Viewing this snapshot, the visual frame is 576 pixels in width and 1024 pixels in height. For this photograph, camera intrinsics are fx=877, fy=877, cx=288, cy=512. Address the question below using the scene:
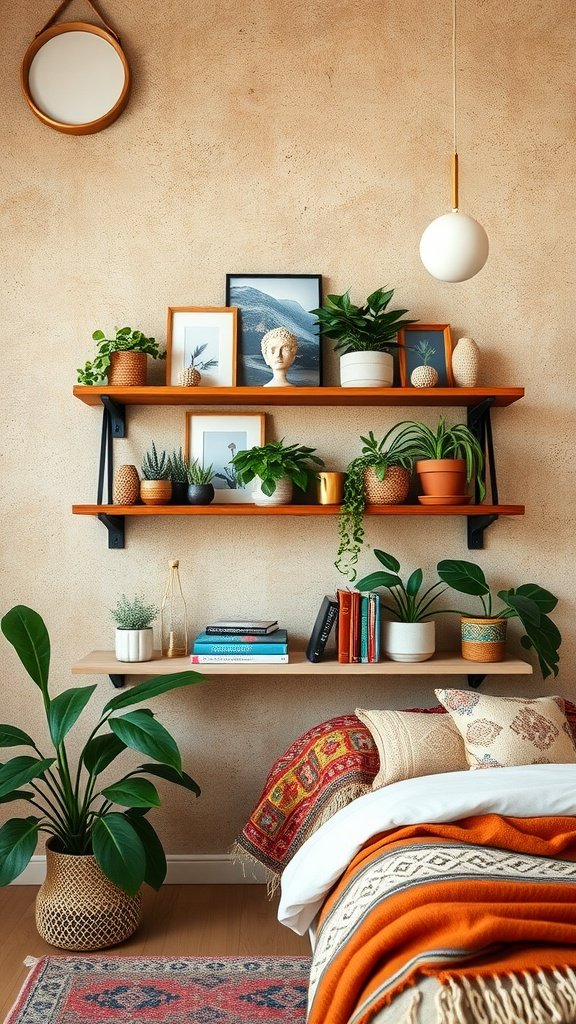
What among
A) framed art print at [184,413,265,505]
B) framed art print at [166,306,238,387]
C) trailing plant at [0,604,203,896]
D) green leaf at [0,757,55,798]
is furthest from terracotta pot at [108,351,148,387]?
green leaf at [0,757,55,798]

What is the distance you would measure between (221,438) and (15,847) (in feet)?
4.52

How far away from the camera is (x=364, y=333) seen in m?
2.80

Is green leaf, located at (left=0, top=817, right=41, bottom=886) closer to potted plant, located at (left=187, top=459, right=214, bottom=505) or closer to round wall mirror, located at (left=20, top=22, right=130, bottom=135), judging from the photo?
potted plant, located at (left=187, top=459, right=214, bottom=505)

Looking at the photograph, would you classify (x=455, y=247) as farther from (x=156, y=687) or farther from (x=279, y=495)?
(x=156, y=687)

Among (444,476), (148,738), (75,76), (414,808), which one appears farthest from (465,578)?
(75,76)

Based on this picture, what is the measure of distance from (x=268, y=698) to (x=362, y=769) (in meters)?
0.67

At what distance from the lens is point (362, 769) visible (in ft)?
7.67

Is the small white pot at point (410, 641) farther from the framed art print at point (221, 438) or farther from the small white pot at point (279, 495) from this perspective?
the framed art print at point (221, 438)

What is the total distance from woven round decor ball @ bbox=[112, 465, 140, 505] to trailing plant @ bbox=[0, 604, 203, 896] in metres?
0.45

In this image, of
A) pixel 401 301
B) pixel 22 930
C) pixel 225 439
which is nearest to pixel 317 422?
pixel 225 439

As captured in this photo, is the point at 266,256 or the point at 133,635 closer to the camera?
the point at 133,635

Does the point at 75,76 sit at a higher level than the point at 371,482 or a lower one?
higher

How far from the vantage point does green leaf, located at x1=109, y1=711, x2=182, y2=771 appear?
7.53 ft

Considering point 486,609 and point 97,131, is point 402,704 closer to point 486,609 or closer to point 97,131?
point 486,609
